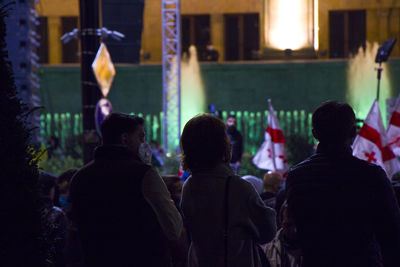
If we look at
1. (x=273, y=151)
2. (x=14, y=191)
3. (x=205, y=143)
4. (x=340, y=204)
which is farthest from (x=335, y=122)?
(x=273, y=151)

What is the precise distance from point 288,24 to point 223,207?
5002mm

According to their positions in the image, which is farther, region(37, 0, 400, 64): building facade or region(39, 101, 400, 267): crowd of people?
region(37, 0, 400, 64): building facade

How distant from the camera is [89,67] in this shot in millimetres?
10672

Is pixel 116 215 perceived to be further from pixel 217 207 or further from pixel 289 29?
pixel 289 29

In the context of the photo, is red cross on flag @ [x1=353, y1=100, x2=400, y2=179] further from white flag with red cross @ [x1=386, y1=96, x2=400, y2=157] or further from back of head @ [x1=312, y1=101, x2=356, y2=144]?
back of head @ [x1=312, y1=101, x2=356, y2=144]

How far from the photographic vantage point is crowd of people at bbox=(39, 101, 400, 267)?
3777 mm

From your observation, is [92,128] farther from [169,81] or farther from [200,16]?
[200,16]

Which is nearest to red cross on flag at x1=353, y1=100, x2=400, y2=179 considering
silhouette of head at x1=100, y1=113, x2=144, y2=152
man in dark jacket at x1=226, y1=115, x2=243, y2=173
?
silhouette of head at x1=100, y1=113, x2=144, y2=152

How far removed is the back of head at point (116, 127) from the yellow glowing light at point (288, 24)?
4.48m

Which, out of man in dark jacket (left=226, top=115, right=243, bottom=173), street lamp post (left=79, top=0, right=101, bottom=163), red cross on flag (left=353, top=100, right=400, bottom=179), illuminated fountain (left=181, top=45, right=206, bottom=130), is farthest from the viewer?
illuminated fountain (left=181, top=45, right=206, bottom=130)

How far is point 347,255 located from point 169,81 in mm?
16259

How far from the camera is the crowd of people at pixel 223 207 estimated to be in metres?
3.78

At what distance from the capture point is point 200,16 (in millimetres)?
29453

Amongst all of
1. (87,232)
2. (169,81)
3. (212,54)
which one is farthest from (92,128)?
(212,54)
